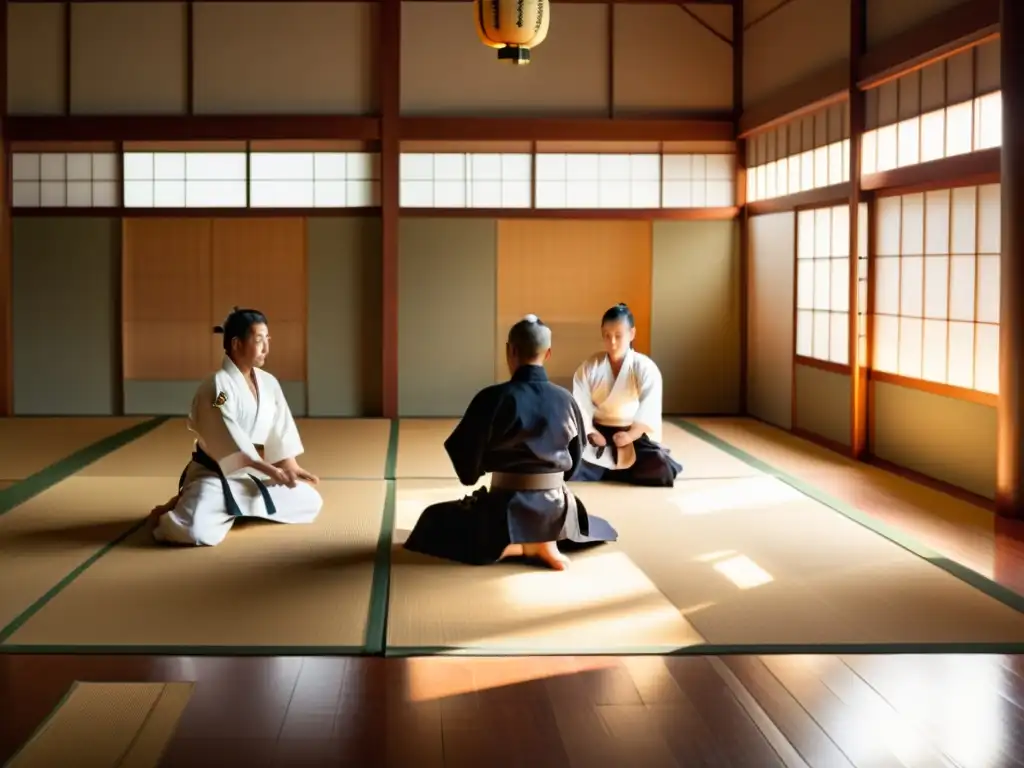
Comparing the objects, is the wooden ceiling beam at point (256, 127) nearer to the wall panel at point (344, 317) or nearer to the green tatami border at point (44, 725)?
the wall panel at point (344, 317)

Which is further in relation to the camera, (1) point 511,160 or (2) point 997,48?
(1) point 511,160

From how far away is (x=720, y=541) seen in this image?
5066mm

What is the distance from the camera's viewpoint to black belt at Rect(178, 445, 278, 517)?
5141mm

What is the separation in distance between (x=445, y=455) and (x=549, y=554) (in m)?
2.97

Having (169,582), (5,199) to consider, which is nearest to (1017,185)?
(169,582)

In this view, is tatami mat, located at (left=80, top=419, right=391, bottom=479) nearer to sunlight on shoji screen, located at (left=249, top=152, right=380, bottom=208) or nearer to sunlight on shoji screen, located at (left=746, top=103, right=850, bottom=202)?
sunlight on shoji screen, located at (left=249, top=152, right=380, bottom=208)

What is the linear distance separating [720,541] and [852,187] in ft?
10.6

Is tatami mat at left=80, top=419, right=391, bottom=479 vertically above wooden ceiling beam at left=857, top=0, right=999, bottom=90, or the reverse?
wooden ceiling beam at left=857, top=0, right=999, bottom=90

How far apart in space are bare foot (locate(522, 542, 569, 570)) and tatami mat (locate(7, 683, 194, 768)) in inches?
64.7

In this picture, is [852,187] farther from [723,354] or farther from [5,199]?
[5,199]

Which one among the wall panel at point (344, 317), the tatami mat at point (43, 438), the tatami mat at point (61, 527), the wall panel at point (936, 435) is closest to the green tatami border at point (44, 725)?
the tatami mat at point (61, 527)

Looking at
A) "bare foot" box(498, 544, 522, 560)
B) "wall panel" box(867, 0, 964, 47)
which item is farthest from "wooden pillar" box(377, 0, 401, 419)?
"bare foot" box(498, 544, 522, 560)

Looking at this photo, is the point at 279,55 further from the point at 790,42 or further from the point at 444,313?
the point at 790,42

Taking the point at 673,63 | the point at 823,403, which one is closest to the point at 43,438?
the point at 823,403
